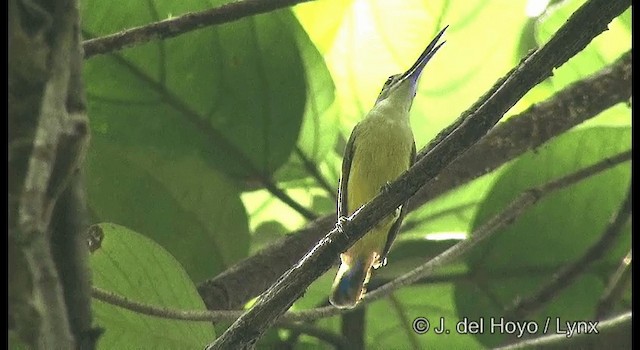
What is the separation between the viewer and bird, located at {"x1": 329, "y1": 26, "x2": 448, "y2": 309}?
Answer: 0.69 metres

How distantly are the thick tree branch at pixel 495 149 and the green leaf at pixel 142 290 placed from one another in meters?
0.10

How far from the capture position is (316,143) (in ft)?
2.73

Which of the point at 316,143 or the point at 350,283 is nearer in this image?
the point at 350,283

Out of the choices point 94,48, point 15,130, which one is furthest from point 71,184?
point 94,48

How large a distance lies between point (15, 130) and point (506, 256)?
62cm

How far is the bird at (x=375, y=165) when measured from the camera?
2.25 ft

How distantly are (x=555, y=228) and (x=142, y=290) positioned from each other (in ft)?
1.46

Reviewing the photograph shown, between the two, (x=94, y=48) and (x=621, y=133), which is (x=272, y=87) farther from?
(x=621, y=133)

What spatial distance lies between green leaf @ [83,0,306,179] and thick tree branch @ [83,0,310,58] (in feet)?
0.37

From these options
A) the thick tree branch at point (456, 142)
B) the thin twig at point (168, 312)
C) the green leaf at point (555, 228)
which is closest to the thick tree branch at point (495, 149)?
the green leaf at point (555, 228)

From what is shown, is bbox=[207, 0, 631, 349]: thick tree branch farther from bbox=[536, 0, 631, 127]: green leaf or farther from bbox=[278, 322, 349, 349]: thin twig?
bbox=[536, 0, 631, 127]: green leaf

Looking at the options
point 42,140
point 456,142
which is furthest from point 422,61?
point 42,140

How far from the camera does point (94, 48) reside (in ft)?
1.97

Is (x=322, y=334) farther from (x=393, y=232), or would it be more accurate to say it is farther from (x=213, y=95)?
(x=213, y=95)
